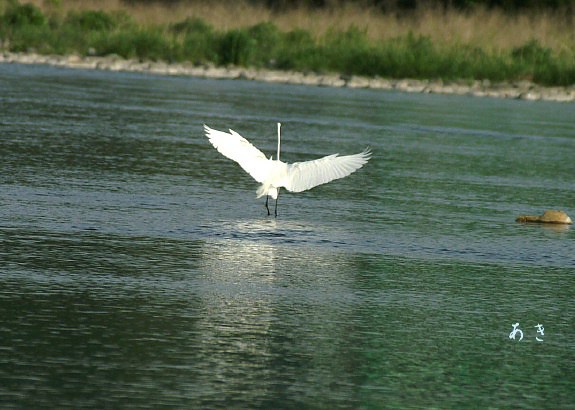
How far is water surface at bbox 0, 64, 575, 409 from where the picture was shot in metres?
7.80

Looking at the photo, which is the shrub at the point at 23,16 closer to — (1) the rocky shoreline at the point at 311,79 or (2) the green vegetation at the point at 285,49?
(2) the green vegetation at the point at 285,49

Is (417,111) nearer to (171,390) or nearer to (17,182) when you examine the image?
(17,182)

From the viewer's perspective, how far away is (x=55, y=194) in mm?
14898

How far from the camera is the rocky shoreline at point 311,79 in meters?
42.3

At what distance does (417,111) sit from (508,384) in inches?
1015

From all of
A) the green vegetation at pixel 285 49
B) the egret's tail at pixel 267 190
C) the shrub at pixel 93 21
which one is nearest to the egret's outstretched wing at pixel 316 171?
the egret's tail at pixel 267 190

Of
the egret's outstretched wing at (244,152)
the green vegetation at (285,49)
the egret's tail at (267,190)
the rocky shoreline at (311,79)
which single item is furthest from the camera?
the green vegetation at (285,49)

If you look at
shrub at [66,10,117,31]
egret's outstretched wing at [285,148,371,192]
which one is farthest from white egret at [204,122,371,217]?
shrub at [66,10,117,31]

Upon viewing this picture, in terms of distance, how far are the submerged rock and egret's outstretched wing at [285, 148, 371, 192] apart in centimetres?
206

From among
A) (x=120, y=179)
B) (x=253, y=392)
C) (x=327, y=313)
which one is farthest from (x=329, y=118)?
(x=253, y=392)

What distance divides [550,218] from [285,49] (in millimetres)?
32634

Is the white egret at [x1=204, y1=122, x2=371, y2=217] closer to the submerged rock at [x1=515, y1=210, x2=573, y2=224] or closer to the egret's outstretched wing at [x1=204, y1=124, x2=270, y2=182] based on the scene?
the egret's outstretched wing at [x1=204, y1=124, x2=270, y2=182]

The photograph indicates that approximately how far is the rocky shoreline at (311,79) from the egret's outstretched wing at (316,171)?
27.9 m

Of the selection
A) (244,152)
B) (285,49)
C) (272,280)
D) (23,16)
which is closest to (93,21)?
(23,16)
